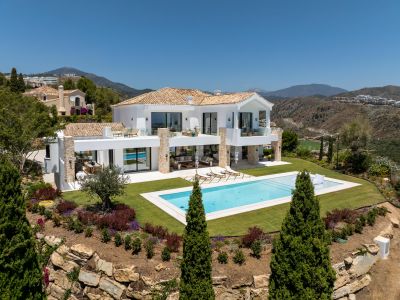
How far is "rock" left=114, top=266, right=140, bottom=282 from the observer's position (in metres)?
13.3

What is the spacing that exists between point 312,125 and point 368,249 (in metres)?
93.5

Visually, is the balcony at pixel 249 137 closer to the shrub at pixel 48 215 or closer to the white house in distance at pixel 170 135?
the white house in distance at pixel 170 135

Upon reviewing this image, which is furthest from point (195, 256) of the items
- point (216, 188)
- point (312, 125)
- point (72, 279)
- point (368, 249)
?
point (312, 125)

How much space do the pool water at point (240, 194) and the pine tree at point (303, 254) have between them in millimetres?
10272

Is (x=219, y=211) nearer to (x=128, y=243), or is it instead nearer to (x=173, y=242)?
(x=173, y=242)

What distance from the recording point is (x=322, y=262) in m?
10.2

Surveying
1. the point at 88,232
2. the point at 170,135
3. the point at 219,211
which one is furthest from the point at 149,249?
the point at 170,135

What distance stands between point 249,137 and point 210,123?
18.1 feet

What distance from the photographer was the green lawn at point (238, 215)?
1783 centimetres

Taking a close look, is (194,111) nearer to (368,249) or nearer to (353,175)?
(353,175)

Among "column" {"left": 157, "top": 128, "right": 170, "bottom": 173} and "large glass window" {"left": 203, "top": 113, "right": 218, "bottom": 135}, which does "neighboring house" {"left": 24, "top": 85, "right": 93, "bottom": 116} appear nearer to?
"large glass window" {"left": 203, "top": 113, "right": 218, "bottom": 135}

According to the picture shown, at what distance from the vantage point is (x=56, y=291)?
14.5m

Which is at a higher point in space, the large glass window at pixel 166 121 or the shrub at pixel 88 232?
the large glass window at pixel 166 121

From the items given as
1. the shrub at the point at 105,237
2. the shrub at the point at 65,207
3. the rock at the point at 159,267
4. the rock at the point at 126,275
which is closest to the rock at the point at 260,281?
the rock at the point at 159,267
